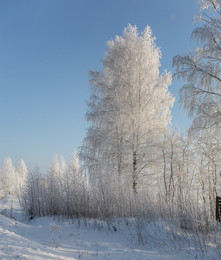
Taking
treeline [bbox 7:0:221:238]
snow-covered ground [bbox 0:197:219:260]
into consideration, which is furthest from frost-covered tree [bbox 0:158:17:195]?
snow-covered ground [bbox 0:197:219:260]

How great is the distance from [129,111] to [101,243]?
6153 millimetres

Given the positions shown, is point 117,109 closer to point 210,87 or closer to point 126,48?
point 126,48

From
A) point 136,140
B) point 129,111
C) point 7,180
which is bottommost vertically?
point 7,180

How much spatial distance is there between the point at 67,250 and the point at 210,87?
6713mm

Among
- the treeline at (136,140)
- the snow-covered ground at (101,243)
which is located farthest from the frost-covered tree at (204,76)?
the snow-covered ground at (101,243)

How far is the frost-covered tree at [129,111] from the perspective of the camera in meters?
9.62

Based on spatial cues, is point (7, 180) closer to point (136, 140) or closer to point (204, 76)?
point (136, 140)

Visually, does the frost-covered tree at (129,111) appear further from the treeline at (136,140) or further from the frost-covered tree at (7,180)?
the frost-covered tree at (7,180)

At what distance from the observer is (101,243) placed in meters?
5.25

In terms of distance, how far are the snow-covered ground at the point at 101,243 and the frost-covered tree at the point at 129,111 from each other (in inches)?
141

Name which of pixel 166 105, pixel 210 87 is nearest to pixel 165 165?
pixel 166 105

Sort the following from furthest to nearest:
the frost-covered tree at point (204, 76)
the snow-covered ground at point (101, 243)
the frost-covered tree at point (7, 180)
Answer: the frost-covered tree at point (7, 180) < the frost-covered tree at point (204, 76) < the snow-covered ground at point (101, 243)

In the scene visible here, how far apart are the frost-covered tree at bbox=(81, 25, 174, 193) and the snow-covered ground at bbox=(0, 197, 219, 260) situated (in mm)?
3579

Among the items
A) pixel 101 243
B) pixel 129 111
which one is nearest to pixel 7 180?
pixel 129 111
